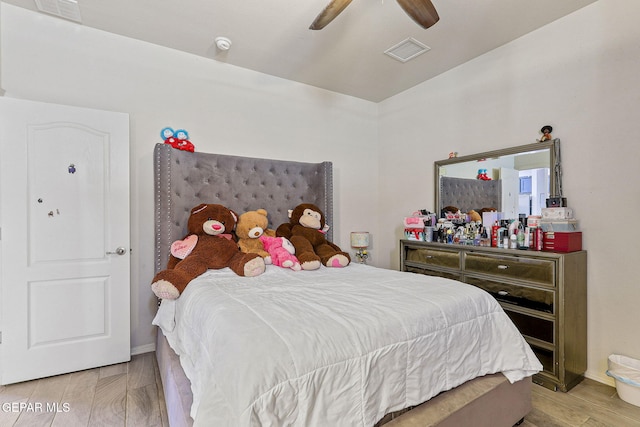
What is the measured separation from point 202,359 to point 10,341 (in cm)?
192

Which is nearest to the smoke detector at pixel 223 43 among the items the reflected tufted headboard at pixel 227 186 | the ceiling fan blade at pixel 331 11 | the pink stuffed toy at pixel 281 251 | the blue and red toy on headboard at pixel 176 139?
the blue and red toy on headboard at pixel 176 139

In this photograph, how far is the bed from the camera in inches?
39.2

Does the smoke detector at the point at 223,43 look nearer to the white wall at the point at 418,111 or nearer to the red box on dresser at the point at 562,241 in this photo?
the white wall at the point at 418,111


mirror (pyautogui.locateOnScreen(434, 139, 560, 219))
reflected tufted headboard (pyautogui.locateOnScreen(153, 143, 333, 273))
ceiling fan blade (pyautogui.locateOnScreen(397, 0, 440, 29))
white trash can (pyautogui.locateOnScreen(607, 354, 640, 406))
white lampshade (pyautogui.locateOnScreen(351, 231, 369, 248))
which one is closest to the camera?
ceiling fan blade (pyautogui.locateOnScreen(397, 0, 440, 29))

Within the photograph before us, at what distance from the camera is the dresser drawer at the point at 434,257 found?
2.75 meters

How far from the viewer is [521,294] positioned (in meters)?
2.27

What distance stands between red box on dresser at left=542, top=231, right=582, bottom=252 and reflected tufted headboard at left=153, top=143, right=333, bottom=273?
1.97 metres

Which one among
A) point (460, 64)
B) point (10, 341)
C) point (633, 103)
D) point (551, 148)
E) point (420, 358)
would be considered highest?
point (460, 64)

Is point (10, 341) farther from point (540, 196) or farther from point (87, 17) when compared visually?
point (540, 196)

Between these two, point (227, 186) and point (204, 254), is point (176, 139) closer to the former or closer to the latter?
point (227, 186)

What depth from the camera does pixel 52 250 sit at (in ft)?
7.41

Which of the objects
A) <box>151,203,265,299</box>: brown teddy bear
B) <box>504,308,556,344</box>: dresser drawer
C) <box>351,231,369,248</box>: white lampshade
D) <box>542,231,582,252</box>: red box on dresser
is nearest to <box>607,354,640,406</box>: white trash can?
<box>504,308,556,344</box>: dresser drawer

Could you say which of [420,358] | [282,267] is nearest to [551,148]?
[420,358]

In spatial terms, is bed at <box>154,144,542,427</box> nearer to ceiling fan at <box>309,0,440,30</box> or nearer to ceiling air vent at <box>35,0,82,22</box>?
ceiling fan at <box>309,0,440,30</box>
